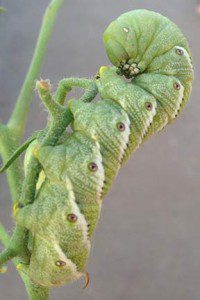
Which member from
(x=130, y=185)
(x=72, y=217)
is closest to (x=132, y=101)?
(x=72, y=217)

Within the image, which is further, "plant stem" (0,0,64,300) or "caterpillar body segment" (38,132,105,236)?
"plant stem" (0,0,64,300)

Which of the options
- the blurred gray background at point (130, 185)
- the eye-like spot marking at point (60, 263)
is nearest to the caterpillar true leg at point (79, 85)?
the eye-like spot marking at point (60, 263)

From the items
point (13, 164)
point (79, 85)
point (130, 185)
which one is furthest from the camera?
point (130, 185)

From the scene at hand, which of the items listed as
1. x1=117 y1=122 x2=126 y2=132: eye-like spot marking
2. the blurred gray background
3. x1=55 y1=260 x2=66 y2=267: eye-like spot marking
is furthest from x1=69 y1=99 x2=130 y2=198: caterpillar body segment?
the blurred gray background

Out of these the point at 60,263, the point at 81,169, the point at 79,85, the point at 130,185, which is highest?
the point at 79,85

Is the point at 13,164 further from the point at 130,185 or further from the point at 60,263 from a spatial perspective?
the point at 130,185

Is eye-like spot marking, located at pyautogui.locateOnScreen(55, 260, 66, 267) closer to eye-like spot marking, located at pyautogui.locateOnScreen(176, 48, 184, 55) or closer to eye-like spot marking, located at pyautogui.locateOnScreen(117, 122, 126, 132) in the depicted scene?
eye-like spot marking, located at pyautogui.locateOnScreen(117, 122, 126, 132)
